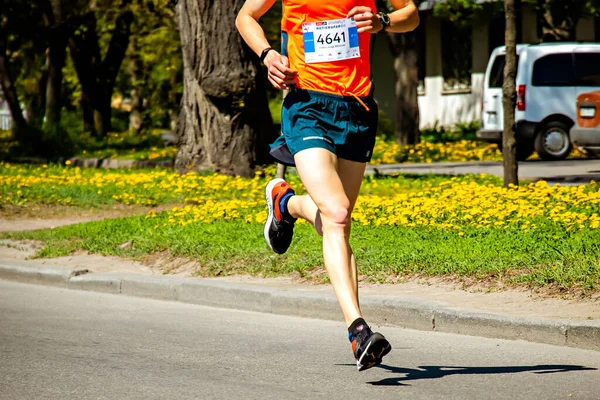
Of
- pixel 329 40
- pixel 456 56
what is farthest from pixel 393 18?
pixel 456 56

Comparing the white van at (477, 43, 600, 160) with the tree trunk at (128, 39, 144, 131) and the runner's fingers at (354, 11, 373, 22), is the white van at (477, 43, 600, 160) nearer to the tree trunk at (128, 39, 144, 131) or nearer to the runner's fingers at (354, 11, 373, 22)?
the runner's fingers at (354, 11, 373, 22)

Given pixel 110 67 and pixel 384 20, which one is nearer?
pixel 384 20

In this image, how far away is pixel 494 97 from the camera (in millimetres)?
22281

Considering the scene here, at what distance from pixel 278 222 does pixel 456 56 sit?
102 ft

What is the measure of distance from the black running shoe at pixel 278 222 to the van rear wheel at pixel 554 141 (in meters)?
15.3

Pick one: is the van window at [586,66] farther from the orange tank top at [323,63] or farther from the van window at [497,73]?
the orange tank top at [323,63]

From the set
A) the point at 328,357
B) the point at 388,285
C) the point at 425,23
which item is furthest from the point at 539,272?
the point at 425,23

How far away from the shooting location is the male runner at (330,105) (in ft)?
18.5

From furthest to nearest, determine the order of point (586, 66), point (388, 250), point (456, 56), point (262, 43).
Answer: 1. point (456, 56)
2. point (586, 66)
3. point (388, 250)
4. point (262, 43)

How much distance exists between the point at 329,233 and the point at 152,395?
1.19 metres

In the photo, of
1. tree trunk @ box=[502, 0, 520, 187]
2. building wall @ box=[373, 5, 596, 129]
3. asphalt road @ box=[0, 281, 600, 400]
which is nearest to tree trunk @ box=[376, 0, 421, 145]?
building wall @ box=[373, 5, 596, 129]

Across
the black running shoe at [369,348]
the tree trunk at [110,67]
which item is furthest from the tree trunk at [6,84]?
the black running shoe at [369,348]

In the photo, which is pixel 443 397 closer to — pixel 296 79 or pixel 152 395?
pixel 152 395

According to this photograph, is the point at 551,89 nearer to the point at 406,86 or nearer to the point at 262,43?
the point at 406,86
